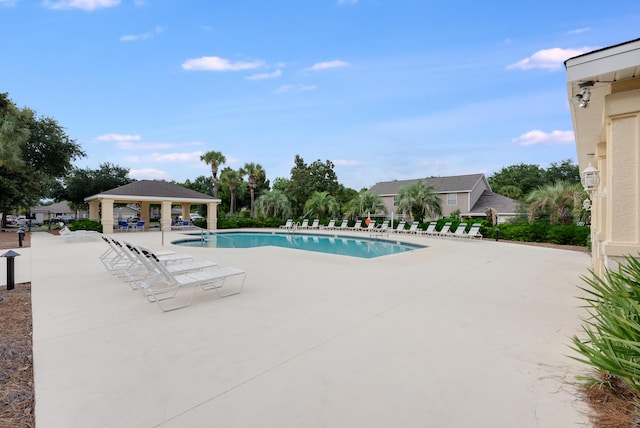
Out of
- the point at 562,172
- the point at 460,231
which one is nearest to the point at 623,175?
the point at 460,231

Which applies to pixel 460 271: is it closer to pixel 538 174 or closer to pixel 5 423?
pixel 5 423

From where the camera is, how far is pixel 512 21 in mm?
11586

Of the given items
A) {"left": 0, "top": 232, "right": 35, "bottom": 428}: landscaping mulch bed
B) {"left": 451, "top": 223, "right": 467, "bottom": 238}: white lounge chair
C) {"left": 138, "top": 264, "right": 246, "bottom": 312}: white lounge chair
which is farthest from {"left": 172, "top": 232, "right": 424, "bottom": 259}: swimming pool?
{"left": 0, "top": 232, "right": 35, "bottom": 428}: landscaping mulch bed

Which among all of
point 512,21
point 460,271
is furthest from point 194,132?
point 460,271

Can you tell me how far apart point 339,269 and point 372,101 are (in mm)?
16540

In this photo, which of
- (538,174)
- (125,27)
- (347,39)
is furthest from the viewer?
(538,174)

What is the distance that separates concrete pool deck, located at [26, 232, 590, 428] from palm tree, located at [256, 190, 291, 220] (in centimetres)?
2491

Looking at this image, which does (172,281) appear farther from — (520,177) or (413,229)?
(520,177)

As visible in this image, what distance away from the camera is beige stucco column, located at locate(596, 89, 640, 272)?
4.08 metres

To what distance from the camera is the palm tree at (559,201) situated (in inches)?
670

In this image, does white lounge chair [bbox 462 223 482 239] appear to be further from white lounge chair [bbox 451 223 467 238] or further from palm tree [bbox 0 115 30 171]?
palm tree [bbox 0 115 30 171]

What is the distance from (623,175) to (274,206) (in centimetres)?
2845

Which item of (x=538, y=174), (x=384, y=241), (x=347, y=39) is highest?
(x=347, y=39)

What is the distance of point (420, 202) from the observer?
24484 mm
